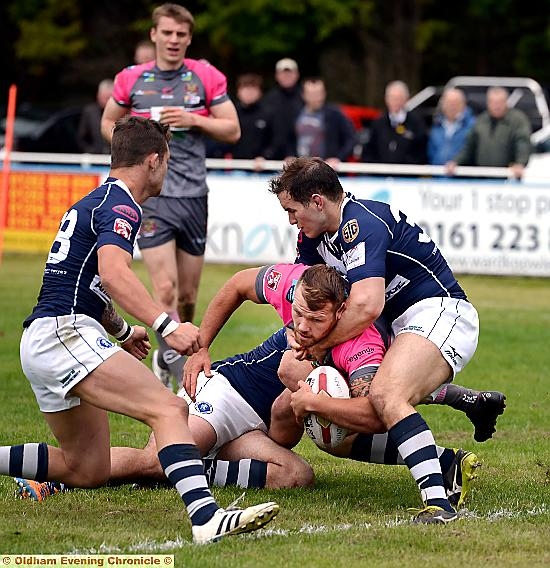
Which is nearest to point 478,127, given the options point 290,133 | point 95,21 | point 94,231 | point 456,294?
point 290,133

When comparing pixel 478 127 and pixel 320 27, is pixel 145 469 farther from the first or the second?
pixel 320 27

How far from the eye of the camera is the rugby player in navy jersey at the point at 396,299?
6.12 meters

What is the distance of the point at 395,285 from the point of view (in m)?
6.75

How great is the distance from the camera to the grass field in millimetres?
5523

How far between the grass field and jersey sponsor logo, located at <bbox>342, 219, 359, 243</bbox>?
127 centimetres

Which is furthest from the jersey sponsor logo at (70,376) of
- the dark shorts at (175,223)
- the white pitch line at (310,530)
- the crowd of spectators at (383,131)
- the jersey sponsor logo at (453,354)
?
the crowd of spectators at (383,131)

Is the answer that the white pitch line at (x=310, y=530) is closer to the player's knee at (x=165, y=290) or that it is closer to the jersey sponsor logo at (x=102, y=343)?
the jersey sponsor logo at (x=102, y=343)

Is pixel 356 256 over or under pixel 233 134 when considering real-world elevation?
under

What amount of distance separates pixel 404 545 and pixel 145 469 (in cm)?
172

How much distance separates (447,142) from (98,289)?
11616 millimetres

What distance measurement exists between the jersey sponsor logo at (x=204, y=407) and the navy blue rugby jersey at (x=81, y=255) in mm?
1070

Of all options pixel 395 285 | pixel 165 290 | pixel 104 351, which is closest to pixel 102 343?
pixel 104 351

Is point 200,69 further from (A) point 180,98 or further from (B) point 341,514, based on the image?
(B) point 341,514
